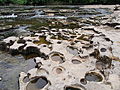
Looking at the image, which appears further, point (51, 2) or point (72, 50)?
point (51, 2)

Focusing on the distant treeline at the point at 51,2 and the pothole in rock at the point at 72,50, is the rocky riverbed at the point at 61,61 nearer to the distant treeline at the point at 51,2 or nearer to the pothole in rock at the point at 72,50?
the pothole in rock at the point at 72,50

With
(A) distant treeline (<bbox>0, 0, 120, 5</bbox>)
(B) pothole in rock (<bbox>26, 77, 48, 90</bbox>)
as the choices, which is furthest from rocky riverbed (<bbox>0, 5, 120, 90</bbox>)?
(A) distant treeline (<bbox>0, 0, 120, 5</bbox>)

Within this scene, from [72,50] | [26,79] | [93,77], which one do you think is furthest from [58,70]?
[72,50]

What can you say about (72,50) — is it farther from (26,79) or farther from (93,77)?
(26,79)

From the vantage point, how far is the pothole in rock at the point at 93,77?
1011 cm

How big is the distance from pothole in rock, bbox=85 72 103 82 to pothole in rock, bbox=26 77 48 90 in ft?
7.32

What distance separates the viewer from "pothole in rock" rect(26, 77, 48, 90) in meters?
9.57

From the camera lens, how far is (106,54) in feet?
39.8

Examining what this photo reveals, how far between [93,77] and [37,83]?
2958 millimetres

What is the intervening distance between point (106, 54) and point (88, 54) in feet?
4.00

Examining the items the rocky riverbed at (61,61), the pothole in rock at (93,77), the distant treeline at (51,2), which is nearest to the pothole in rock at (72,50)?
the rocky riverbed at (61,61)

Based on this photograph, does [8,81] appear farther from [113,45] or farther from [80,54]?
[113,45]

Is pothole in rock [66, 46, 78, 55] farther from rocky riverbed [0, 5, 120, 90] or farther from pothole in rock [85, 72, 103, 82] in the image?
pothole in rock [85, 72, 103, 82]

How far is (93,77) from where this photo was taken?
10359 mm
